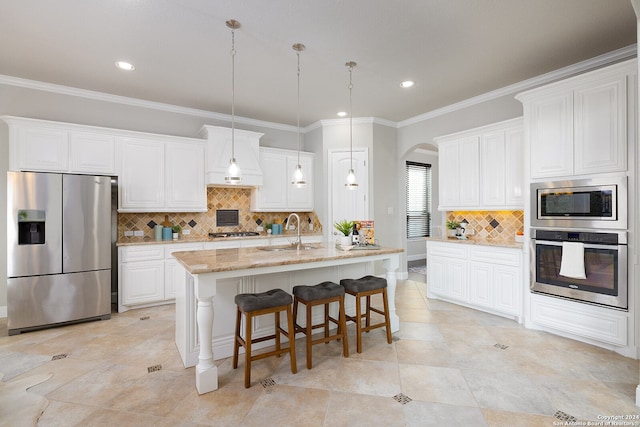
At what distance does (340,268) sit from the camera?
11.5 ft

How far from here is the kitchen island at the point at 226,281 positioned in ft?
7.66

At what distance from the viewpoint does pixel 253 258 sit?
273cm

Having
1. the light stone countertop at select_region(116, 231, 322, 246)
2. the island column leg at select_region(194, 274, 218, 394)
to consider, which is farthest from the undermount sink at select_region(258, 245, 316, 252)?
the light stone countertop at select_region(116, 231, 322, 246)

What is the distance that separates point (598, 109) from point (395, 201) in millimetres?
3273

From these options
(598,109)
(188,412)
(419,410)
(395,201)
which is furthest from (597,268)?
(188,412)

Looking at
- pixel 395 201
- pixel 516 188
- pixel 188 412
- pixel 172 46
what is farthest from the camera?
pixel 395 201

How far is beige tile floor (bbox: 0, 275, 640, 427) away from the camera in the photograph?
205 cm

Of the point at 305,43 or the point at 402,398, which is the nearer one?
the point at 402,398

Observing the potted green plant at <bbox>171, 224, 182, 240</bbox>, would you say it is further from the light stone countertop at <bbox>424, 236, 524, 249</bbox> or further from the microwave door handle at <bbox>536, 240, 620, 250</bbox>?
the microwave door handle at <bbox>536, 240, 620, 250</bbox>

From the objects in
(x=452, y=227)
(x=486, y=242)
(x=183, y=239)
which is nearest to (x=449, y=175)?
(x=452, y=227)

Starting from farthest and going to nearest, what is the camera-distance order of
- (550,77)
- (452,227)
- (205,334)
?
(452,227)
(550,77)
(205,334)

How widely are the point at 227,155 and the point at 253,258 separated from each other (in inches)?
106

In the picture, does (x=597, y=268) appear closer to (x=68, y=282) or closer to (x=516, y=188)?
(x=516, y=188)

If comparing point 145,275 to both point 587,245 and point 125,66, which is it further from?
point 587,245
